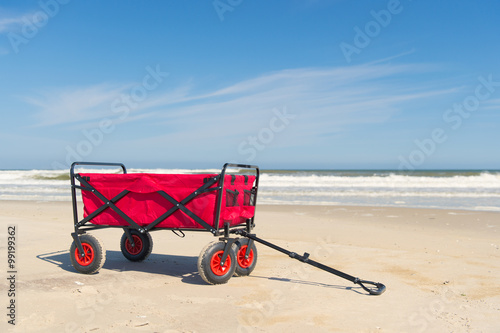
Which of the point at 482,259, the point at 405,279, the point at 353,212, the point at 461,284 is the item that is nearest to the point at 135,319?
the point at 405,279

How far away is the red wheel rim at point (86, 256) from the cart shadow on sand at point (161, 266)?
0.18 metres

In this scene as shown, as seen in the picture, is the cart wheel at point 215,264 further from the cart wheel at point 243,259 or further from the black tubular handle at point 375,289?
the black tubular handle at point 375,289

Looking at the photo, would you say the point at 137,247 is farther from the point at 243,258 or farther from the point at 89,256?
the point at 243,258

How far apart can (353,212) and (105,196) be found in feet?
33.3

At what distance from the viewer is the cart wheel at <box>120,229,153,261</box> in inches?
277

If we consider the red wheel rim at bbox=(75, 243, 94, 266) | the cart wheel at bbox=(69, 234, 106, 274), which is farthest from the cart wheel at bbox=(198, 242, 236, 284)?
the red wheel rim at bbox=(75, 243, 94, 266)

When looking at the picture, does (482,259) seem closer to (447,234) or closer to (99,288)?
(447,234)

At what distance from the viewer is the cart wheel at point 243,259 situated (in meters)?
6.04

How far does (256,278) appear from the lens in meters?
5.96

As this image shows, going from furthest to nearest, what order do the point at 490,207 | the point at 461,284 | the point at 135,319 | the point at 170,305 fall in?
the point at 490,207 → the point at 461,284 → the point at 170,305 → the point at 135,319

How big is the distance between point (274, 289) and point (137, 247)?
282 centimetres

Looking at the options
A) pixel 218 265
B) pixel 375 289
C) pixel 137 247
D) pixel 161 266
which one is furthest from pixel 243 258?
pixel 137 247

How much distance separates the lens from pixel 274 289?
5.35 meters

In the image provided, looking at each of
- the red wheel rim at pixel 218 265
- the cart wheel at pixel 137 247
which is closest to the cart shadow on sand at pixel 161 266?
the cart wheel at pixel 137 247
